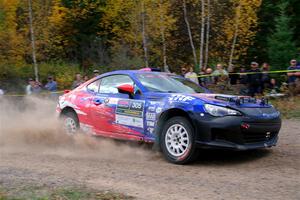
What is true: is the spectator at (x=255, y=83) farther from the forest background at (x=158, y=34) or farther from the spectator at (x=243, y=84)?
the forest background at (x=158, y=34)

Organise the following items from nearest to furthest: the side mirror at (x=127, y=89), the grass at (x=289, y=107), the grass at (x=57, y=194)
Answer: the grass at (x=57, y=194) → the side mirror at (x=127, y=89) → the grass at (x=289, y=107)

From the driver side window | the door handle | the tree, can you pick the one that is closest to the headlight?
the driver side window

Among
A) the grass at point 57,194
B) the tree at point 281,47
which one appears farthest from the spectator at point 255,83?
the grass at point 57,194

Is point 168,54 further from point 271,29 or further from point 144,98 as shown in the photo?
point 144,98

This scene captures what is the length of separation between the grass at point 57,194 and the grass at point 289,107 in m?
8.26

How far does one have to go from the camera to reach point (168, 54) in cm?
2789

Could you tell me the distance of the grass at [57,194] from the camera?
19.7 ft

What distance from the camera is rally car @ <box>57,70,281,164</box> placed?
7734 millimetres

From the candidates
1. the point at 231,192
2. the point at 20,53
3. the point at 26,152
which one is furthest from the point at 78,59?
the point at 231,192

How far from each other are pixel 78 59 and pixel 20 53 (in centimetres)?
768

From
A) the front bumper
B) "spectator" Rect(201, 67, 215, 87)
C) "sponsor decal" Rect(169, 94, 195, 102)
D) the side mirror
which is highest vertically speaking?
the side mirror

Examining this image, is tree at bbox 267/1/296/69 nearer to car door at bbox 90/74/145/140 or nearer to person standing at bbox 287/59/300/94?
person standing at bbox 287/59/300/94

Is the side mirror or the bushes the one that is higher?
the side mirror

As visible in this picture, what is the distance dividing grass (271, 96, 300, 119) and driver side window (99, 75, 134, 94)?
5675 mm
